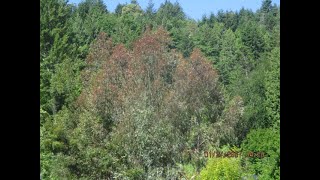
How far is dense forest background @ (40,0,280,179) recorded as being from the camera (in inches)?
223

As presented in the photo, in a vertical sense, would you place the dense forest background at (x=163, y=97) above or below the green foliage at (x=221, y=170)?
above

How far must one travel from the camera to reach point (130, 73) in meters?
5.82

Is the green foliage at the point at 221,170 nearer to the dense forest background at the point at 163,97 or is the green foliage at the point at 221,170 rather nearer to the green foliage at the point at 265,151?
the dense forest background at the point at 163,97

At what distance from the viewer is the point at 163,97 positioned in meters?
5.78

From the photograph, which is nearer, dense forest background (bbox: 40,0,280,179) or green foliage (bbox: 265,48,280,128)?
green foliage (bbox: 265,48,280,128)

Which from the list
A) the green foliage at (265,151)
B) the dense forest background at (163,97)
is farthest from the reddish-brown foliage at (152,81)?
the green foliage at (265,151)

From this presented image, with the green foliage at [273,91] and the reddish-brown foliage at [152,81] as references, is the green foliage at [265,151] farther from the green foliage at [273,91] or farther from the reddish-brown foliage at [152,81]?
the reddish-brown foliage at [152,81]

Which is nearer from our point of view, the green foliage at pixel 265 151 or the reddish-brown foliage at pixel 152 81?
the green foliage at pixel 265 151

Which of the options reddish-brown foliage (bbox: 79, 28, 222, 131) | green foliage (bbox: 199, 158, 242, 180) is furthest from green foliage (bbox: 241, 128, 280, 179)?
reddish-brown foliage (bbox: 79, 28, 222, 131)

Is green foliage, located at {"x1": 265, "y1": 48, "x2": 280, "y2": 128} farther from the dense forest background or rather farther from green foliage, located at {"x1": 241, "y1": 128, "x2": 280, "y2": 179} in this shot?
green foliage, located at {"x1": 241, "y1": 128, "x2": 280, "y2": 179}

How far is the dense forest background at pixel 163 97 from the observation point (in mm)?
5660

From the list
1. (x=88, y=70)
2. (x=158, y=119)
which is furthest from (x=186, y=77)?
(x=88, y=70)
